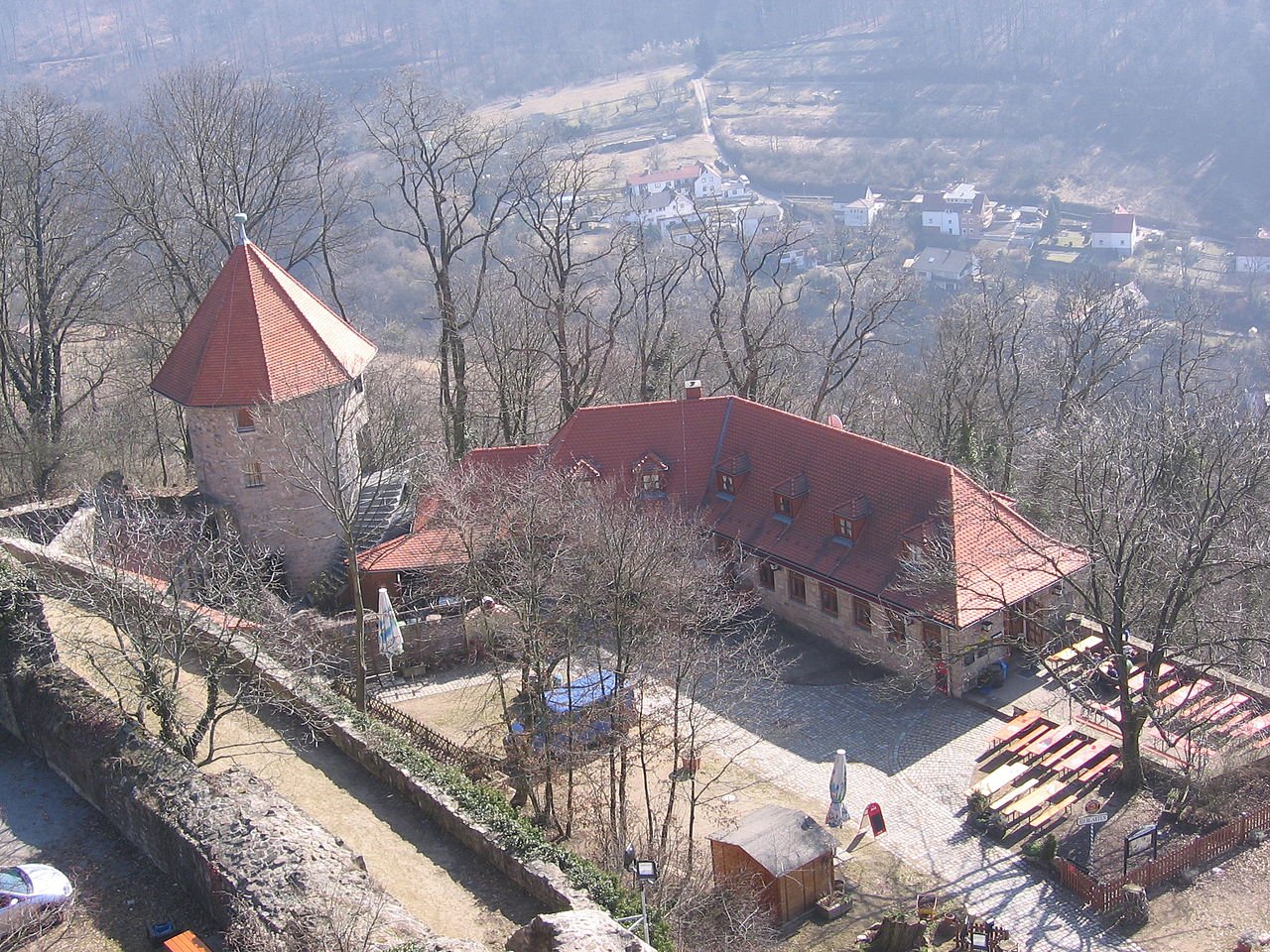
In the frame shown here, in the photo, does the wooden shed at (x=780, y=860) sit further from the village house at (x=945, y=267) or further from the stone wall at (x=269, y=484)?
the village house at (x=945, y=267)

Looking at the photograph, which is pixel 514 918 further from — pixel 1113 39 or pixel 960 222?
pixel 1113 39

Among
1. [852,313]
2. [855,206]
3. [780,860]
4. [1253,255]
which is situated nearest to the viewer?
[780,860]

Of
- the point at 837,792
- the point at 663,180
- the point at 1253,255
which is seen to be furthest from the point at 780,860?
the point at 663,180

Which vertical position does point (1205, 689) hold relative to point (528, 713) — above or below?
below

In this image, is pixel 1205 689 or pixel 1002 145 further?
pixel 1002 145

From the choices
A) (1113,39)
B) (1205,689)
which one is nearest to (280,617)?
(1205,689)

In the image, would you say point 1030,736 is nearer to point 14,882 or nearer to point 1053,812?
point 1053,812
